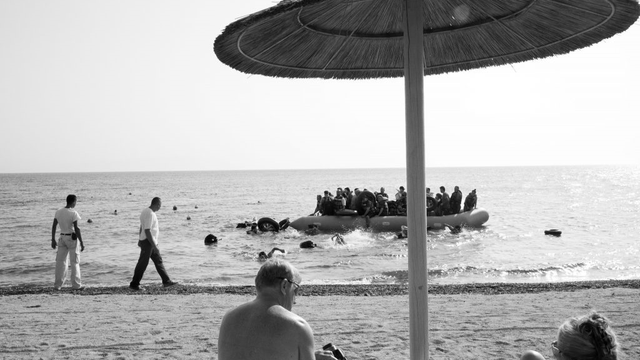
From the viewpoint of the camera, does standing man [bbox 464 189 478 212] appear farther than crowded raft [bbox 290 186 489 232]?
Yes

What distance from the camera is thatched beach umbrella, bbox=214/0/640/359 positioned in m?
2.86

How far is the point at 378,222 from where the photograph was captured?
784 inches

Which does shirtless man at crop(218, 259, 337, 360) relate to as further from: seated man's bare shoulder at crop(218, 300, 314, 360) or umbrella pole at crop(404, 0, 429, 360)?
umbrella pole at crop(404, 0, 429, 360)

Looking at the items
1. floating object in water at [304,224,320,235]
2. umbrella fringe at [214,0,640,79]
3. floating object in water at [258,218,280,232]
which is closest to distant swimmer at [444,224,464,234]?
floating object in water at [304,224,320,235]

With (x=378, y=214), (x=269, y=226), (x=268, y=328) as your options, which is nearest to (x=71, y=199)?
(x=268, y=328)

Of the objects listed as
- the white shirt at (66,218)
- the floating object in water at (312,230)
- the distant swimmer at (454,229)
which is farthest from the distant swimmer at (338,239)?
the white shirt at (66,218)

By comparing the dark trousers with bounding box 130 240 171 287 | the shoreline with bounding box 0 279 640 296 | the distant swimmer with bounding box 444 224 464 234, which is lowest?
the distant swimmer with bounding box 444 224 464 234

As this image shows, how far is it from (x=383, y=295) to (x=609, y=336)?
6.52m

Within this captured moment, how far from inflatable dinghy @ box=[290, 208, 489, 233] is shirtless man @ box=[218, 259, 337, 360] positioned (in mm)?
17641

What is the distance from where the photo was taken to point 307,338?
2152 mm

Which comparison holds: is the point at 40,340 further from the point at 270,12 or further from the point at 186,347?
the point at 270,12

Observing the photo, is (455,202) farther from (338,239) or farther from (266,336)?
(266,336)

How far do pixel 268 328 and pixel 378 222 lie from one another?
58.9ft

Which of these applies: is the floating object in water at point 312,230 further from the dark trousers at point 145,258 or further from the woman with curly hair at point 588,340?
the woman with curly hair at point 588,340
